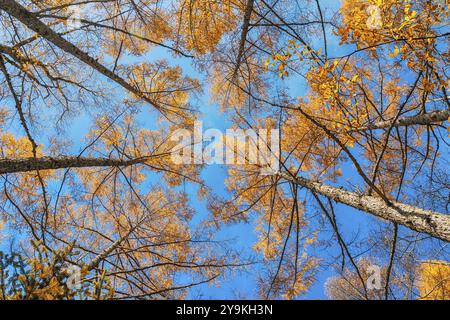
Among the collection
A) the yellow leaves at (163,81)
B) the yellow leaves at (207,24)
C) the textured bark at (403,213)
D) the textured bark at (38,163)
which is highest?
the yellow leaves at (207,24)

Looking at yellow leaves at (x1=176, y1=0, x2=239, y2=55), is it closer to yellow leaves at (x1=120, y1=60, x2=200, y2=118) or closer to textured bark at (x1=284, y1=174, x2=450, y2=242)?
yellow leaves at (x1=120, y1=60, x2=200, y2=118)

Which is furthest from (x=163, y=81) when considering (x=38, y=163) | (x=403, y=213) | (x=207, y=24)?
(x=403, y=213)

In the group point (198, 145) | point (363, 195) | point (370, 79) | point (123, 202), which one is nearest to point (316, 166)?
point (370, 79)

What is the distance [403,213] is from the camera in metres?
2.76

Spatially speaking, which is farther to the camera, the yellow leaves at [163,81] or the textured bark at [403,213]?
the yellow leaves at [163,81]

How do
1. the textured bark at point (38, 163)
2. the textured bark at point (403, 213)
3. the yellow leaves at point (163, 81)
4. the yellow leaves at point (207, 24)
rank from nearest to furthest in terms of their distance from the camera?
the textured bark at point (403, 213)
the textured bark at point (38, 163)
the yellow leaves at point (207, 24)
the yellow leaves at point (163, 81)

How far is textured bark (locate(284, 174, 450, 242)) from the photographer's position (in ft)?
7.93

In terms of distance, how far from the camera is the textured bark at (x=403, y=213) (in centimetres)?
242

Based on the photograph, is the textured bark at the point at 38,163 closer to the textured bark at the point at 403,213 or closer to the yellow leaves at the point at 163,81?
the yellow leaves at the point at 163,81

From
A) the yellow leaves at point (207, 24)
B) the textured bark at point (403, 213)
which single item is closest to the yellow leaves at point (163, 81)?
the yellow leaves at point (207, 24)

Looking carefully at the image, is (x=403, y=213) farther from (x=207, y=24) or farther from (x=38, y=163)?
(x=207, y=24)

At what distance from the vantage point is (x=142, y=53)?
22.2 ft

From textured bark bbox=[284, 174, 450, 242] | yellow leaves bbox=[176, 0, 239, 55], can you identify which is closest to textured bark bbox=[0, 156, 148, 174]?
yellow leaves bbox=[176, 0, 239, 55]
